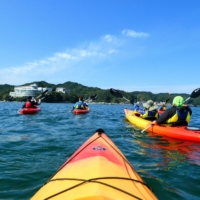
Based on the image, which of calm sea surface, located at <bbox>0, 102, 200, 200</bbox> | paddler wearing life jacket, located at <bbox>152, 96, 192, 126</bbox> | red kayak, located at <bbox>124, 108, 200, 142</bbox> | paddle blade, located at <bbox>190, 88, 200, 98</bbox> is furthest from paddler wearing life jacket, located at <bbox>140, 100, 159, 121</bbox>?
calm sea surface, located at <bbox>0, 102, 200, 200</bbox>

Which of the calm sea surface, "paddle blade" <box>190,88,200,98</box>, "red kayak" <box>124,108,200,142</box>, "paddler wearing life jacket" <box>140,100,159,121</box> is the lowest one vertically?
the calm sea surface

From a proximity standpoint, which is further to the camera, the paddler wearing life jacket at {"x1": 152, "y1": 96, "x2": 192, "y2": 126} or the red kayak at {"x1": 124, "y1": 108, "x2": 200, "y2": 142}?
the paddler wearing life jacket at {"x1": 152, "y1": 96, "x2": 192, "y2": 126}

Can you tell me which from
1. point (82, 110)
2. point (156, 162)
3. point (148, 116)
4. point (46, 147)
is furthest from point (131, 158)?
point (82, 110)

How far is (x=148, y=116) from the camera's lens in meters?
10.4

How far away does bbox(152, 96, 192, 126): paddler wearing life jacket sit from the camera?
7551 mm

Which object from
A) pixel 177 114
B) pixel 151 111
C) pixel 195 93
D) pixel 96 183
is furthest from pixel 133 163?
pixel 195 93

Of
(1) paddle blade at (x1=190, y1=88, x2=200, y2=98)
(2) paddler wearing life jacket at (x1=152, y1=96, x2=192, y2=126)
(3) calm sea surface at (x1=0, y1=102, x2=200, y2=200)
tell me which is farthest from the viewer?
(1) paddle blade at (x1=190, y1=88, x2=200, y2=98)

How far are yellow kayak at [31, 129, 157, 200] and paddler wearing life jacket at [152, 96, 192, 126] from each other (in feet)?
16.2

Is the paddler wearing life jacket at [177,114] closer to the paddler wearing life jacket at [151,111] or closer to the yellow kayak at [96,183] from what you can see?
the paddler wearing life jacket at [151,111]

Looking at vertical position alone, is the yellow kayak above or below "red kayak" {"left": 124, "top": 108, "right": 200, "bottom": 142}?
above

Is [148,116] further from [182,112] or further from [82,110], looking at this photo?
[82,110]

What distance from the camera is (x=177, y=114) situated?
767 cm

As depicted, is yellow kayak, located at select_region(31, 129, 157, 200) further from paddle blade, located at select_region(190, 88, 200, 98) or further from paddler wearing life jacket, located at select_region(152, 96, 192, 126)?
paddle blade, located at select_region(190, 88, 200, 98)

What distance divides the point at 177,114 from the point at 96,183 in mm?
6034
